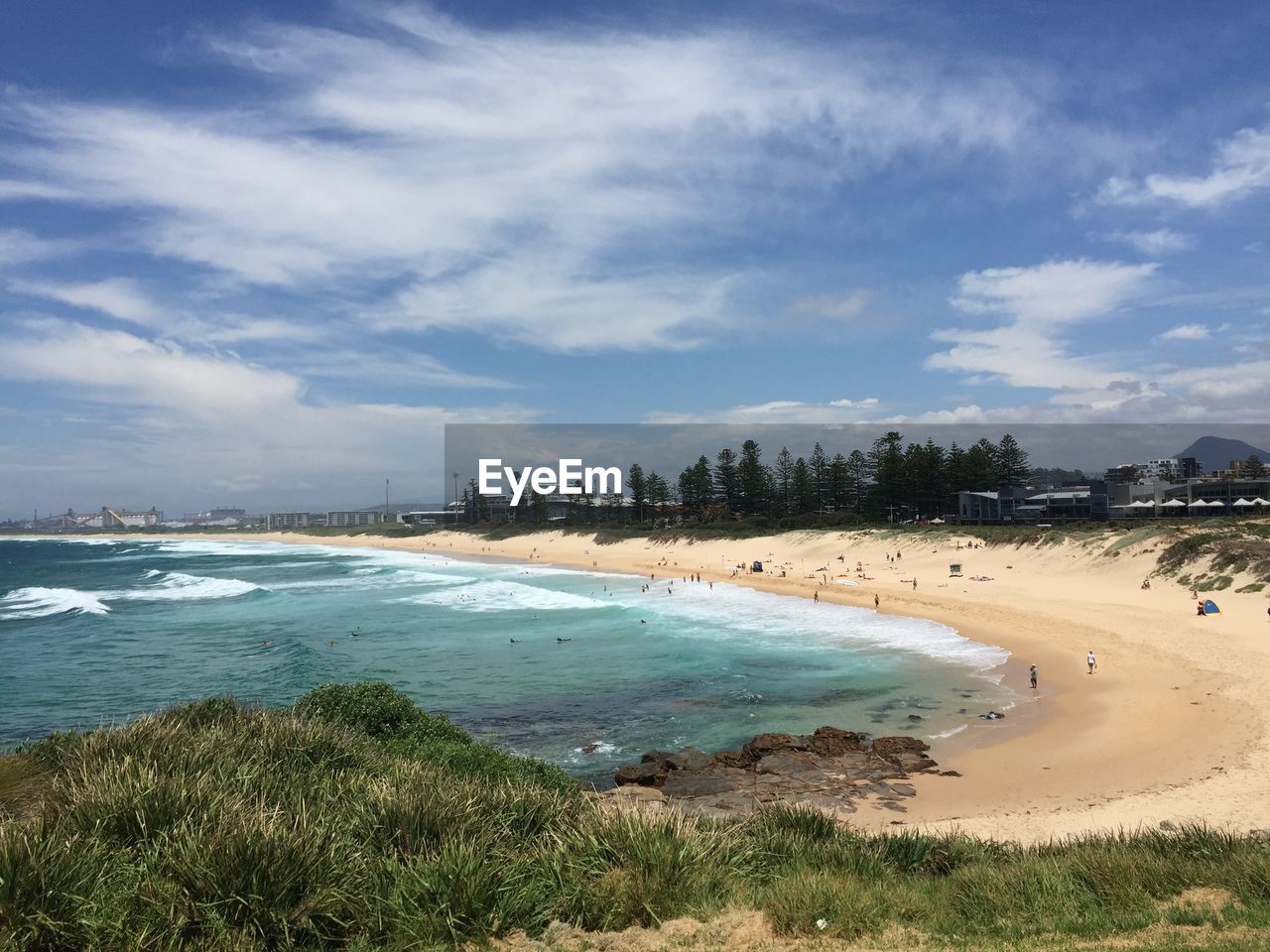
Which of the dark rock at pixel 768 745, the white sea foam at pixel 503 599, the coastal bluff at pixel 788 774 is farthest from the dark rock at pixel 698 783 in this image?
the white sea foam at pixel 503 599

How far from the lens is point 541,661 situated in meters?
29.9

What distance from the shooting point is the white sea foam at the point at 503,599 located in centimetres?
4722

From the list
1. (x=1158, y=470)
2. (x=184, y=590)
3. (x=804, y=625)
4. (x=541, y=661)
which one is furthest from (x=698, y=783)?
(x=1158, y=470)

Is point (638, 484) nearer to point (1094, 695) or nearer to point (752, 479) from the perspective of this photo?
point (752, 479)

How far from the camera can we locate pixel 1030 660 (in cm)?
2666

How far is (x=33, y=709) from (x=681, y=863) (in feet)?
83.7

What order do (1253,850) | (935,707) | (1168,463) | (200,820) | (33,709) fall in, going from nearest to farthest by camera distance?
(200,820) → (1253,850) → (935,707) → (33,709) → (1168,463)

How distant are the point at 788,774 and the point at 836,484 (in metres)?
79.9

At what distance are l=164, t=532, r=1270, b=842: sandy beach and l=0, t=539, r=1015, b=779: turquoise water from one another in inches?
85.6

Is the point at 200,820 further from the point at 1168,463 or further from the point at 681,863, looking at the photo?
the point at 1168,463

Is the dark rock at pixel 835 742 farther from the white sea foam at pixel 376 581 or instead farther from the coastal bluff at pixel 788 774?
the white sea foam at pixel 376 581

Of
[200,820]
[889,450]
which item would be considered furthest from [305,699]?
[889,450]

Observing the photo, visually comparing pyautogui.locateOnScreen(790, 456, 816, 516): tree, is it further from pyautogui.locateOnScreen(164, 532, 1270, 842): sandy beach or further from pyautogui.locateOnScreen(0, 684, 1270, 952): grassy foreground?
pyautogui.locateOnScreen(0, 684, 1270, 952): grassy foreground

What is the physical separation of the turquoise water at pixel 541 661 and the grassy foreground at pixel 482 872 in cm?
916
